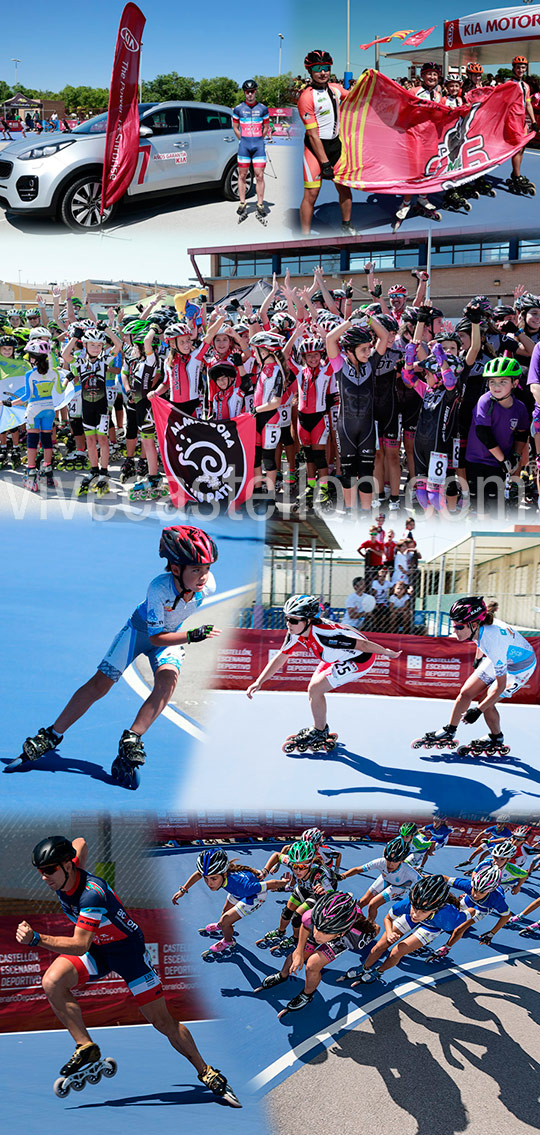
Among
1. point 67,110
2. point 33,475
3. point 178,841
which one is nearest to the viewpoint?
point 178,841

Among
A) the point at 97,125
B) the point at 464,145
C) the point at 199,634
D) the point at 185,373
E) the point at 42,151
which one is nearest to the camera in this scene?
the point at 199,634

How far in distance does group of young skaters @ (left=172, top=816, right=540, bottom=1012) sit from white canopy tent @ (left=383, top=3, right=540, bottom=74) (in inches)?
523

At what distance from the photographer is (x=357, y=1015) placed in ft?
25.1

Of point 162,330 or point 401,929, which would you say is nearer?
point 401,929

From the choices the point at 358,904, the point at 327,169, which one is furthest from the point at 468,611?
the point at 327,169

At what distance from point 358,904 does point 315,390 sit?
530 cm

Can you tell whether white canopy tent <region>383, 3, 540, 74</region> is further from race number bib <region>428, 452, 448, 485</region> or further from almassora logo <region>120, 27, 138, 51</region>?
race number bib <region>428, 452, 448, 485</region>

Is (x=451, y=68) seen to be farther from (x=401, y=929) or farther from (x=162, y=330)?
(x=401, y=929)

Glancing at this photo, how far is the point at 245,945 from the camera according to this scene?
8.44 m

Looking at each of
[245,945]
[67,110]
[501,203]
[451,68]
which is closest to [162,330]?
[245,945]

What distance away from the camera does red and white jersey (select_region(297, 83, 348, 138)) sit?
41.8 feet

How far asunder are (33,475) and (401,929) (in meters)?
6.45

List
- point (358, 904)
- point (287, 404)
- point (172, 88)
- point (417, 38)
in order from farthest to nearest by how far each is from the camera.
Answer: point (172, 88) < point (417, 38) < point (287, 404) < point (358, 904)

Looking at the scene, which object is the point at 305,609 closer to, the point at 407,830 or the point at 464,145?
the point at 407,830
